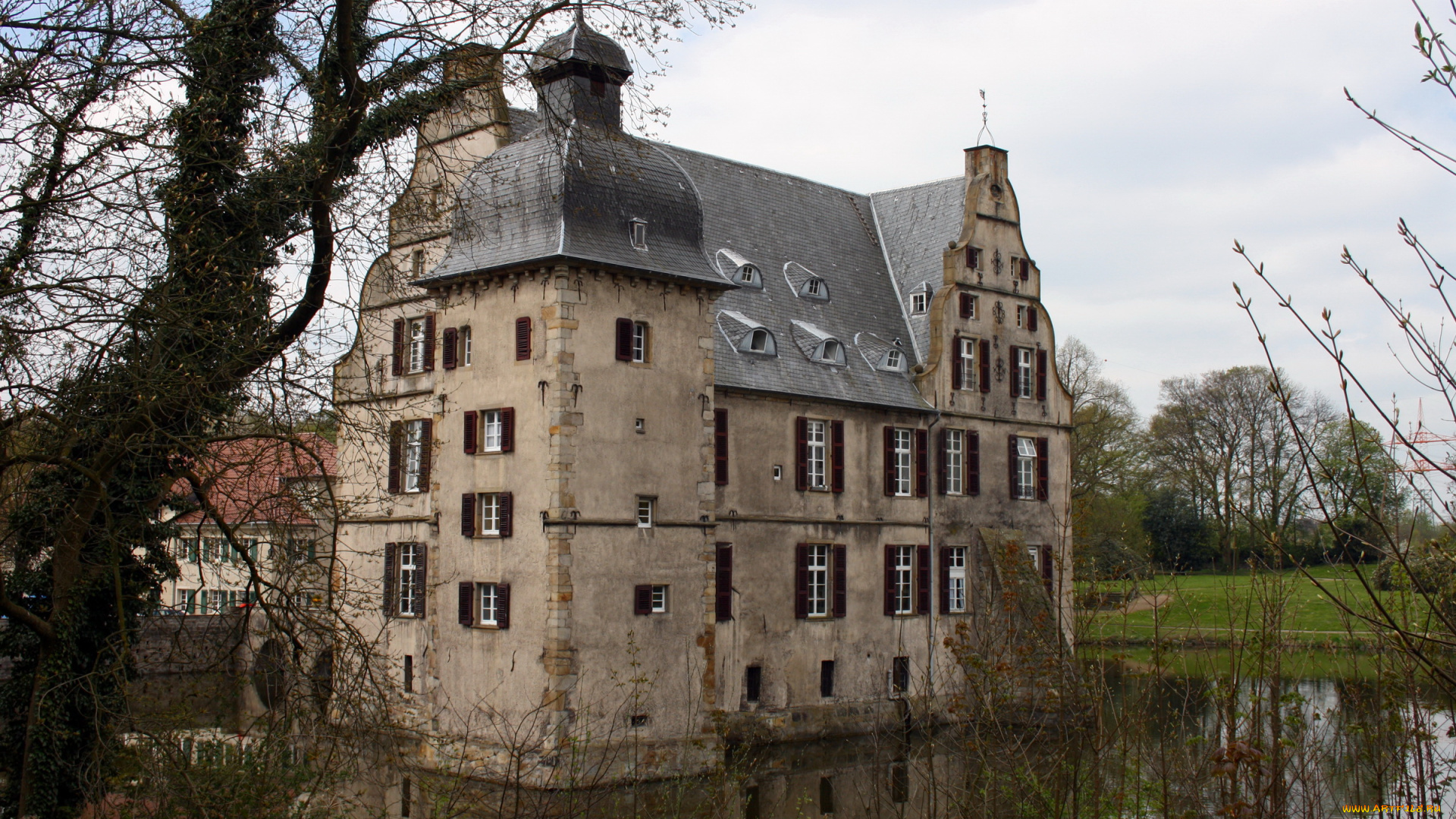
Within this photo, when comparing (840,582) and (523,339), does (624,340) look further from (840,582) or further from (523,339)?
(840,582)

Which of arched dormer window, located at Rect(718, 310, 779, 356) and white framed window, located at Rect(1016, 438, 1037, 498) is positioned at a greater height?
arched dormer window, located at Rect(718, 310, 779, 356)

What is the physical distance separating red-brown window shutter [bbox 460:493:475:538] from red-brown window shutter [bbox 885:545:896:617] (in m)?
9.16

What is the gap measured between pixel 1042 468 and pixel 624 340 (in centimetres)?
1287

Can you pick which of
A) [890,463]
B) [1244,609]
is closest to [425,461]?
[890,463]

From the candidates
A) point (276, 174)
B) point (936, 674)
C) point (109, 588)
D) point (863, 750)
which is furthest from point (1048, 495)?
point (276, 174)

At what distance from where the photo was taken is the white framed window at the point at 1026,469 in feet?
97.5

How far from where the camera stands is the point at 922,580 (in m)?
27.6

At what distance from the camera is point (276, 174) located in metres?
9.76

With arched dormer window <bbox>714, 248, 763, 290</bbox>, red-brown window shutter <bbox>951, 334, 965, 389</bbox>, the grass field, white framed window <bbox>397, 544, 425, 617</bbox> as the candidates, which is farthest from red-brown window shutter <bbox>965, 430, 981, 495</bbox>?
white framed window <bbox>397, 544, 425, 617</bbox>

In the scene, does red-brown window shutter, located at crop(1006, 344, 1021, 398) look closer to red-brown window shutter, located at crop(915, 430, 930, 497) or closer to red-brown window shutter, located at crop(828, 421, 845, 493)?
red-brown window shutter, located at crop(915, 430, 930, 497)

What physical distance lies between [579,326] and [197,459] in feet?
39.0

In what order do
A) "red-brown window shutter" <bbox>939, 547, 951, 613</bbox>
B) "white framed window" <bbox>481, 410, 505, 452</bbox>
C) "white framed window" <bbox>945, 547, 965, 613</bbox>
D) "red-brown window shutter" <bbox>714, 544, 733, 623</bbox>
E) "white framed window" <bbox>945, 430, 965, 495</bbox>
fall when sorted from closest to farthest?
"white framed window" <bbox>481, 410, 505, 452</bbox>, "red-brown window shutter" <bbox>714, 544, 733, 623</bbox>, "red-brown window shutter" <bbox>939, 547, 951, 613</bbox>, "white framed window" <bbox>945, 547, 965, 613</bbox>, "white framed window" <bbox>945, 430, 965, 495</bbox>

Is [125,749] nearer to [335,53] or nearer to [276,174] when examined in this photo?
[276,174]

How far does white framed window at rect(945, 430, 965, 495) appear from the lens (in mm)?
28344
